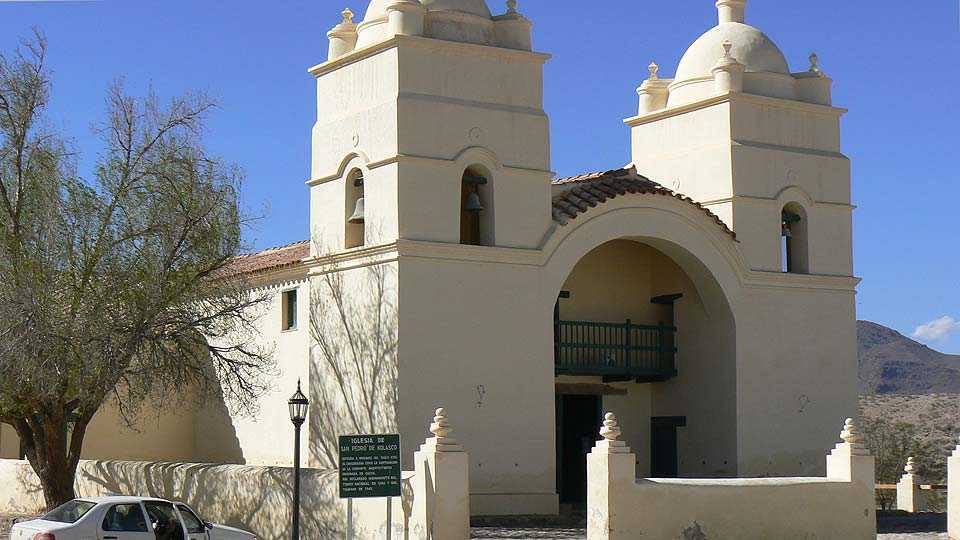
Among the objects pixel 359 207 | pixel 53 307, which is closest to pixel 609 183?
pixel 359 207

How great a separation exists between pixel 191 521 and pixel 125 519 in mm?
976

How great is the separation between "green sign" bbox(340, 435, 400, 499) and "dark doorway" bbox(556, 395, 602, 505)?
8.07 m

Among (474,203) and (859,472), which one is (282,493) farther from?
(859,472)

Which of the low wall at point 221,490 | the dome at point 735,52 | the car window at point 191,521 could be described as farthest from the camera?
the dome at point 735,52

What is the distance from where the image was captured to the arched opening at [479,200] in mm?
23984

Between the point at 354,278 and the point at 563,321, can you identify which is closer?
the point at 354,278

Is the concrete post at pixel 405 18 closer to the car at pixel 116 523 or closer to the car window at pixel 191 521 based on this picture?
the car window at pixel 191 521

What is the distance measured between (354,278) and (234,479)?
3.83m

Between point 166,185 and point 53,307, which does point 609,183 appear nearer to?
point 166,185

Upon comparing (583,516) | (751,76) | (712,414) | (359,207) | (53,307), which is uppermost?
(751,76)

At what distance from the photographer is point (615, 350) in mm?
26750

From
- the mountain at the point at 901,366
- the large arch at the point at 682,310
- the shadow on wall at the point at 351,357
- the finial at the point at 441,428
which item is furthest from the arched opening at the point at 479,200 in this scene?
the mountain at the point at 901,366

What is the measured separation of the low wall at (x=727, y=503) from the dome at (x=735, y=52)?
28.7ft

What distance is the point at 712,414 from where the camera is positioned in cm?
2678
